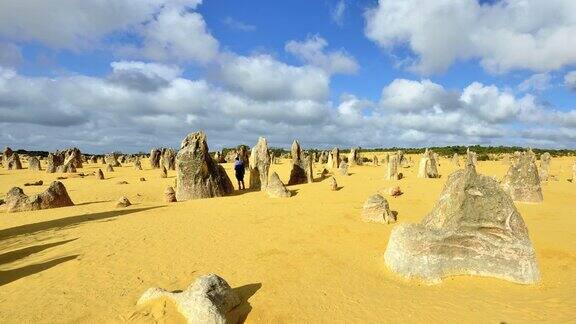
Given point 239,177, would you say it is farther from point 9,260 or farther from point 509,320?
point 509,320

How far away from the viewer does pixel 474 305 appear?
276 inches

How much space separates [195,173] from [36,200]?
6.53 m

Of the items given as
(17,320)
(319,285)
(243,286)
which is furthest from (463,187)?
(17,320)

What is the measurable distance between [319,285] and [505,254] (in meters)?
3.76

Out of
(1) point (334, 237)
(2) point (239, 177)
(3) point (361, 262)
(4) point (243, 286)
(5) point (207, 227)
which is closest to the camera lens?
(4) point (243, 286)

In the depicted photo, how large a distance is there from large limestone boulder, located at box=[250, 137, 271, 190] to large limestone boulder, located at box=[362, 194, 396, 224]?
1010 centimetres

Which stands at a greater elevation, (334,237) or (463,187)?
(463,187)

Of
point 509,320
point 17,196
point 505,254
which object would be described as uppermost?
point 17,196

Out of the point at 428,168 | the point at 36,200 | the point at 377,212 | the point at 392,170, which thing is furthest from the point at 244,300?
the point at 428,168

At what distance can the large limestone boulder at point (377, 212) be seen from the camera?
13.0 metres

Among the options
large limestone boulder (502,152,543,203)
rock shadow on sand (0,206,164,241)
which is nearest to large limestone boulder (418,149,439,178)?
large limestone boulder (502,152,543,203)

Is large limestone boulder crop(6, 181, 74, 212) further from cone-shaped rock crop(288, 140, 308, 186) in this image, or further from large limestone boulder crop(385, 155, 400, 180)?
large limestone boulder crop(385, 155, 400, 180)

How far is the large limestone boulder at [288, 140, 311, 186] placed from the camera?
81.0 ft

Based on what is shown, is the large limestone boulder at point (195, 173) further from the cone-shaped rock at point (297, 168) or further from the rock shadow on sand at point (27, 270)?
the rock shadow on sand at point (27, 270)
